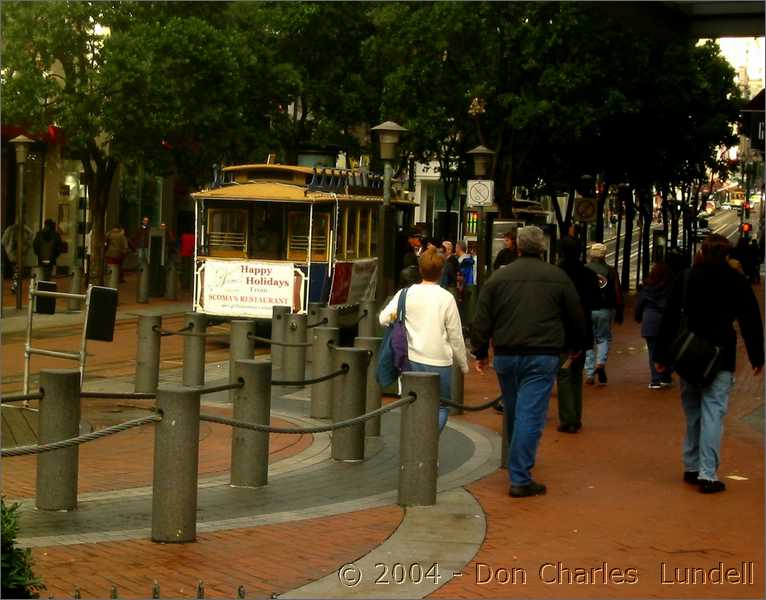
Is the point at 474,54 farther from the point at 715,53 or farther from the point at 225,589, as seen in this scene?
the point at 225,589

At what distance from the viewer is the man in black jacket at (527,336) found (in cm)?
955

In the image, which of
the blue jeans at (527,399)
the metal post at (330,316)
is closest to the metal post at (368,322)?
the metal post at (330,316)

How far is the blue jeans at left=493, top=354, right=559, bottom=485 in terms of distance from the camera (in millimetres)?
9570

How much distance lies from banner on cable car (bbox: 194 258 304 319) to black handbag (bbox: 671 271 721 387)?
12220 millimetres

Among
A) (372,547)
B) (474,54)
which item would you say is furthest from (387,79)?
(372,547)

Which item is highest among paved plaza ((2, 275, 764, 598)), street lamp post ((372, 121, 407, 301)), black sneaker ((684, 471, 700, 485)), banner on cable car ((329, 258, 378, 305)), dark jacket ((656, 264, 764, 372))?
street lamp post ((372, 121, 407, 301))

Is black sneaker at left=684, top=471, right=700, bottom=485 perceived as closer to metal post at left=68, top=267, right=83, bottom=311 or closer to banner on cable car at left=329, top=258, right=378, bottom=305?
banner on cable car at left=329, top=258, right=378, bottom=305

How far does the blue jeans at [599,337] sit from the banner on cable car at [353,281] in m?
5.52

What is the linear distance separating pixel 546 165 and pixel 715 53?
6.43 m

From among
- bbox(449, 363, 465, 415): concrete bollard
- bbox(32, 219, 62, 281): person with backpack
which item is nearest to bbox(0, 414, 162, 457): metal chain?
bbox(449, 363, 465, 415): concrete bollard

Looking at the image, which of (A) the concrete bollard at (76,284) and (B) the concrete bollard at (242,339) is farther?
(A) the concrete bollard at (76,284)

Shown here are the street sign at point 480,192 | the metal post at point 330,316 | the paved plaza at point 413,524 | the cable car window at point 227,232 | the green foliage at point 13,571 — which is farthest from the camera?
the street sign at point 480,192

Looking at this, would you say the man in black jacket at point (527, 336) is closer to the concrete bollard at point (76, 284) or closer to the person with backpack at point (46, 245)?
the concrete bollard at point (76, 284)

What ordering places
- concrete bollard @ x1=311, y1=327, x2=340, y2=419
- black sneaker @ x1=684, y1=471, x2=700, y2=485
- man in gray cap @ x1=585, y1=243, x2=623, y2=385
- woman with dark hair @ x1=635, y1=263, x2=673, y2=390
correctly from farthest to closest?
woman with dark hair @ x1=635, y1=263, x2=673, y2=390
man in gray cap @ x1=585, y1=243, x2=623, y2=385
concrete bollard @ x1=311, y1=327, x2=340, y2=419
black sneaker @ x1=684, y1=471, x2=700, y2=485
